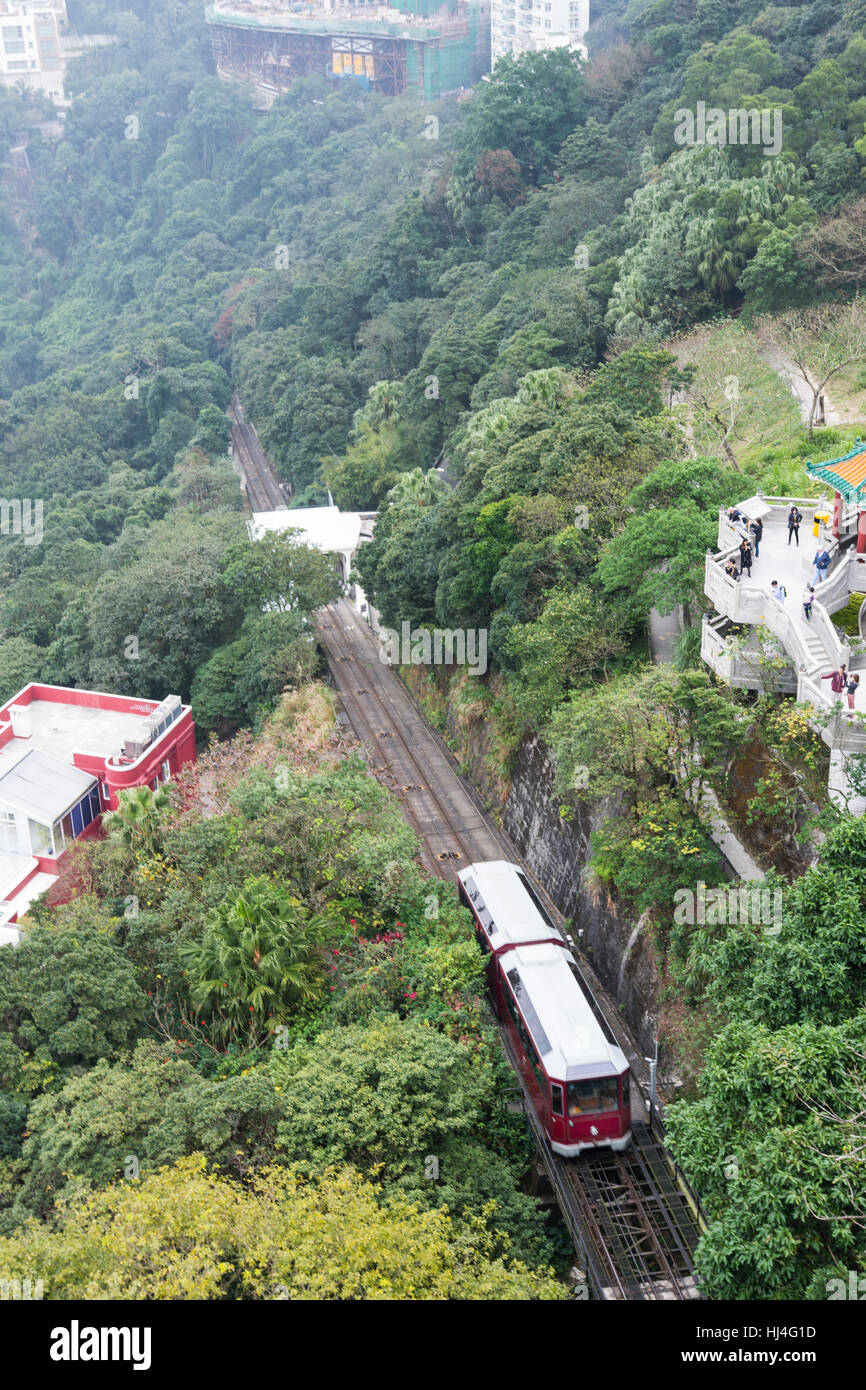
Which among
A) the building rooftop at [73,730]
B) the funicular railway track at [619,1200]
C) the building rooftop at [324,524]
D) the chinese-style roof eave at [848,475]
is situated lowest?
the building rooftop at [73,730]

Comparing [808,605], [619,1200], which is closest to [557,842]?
[808,605]

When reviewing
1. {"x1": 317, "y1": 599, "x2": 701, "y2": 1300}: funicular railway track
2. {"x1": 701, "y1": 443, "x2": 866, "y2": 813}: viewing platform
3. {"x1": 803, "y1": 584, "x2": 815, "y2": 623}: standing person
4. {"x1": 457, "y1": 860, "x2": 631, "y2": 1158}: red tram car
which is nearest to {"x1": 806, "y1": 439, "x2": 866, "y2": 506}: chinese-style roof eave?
{"x1": 701, "y1": 443, "x2": 866, "y2": 813}: viewing platform

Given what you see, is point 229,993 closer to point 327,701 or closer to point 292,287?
point 327,701

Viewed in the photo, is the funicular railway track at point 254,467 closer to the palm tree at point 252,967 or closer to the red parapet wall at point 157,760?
the red parapet wall at point 157,760

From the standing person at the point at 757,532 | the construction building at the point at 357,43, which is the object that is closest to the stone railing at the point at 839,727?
the standing person at the point at 757,532

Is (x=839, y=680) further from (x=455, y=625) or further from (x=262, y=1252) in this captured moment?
(x=455, y=625)

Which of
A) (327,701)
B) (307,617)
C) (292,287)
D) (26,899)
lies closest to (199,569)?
(307,617)
